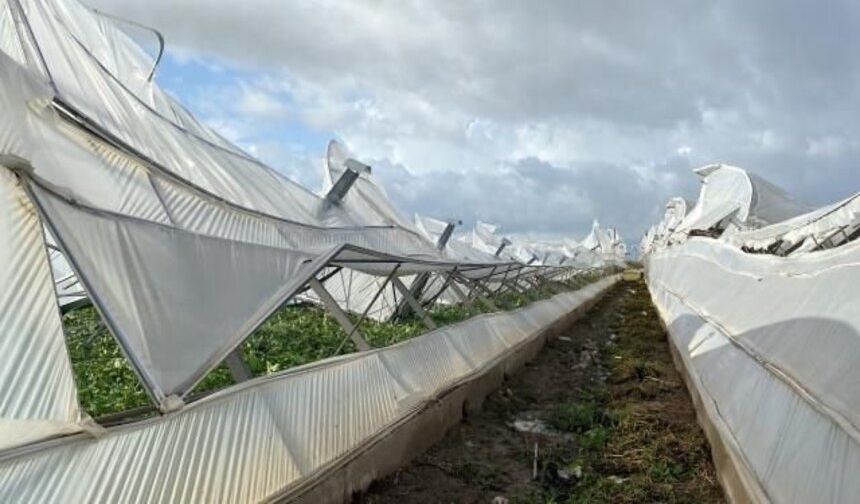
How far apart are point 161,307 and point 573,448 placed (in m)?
5.30

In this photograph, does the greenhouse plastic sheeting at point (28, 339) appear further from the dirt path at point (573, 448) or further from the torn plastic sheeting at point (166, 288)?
the dirt path at point (573, 448)

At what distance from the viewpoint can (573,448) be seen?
27.5 feet

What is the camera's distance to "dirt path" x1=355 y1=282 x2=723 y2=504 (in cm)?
673

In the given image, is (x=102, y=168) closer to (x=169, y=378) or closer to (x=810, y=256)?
(x=169, y=378)

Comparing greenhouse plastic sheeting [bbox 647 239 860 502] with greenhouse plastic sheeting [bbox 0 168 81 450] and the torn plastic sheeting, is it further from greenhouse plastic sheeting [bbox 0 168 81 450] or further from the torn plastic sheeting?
greenhouse plastic sheeting [bbox 0 168 81 450]

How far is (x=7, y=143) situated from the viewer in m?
4.76

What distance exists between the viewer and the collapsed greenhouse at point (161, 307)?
3.46 metres

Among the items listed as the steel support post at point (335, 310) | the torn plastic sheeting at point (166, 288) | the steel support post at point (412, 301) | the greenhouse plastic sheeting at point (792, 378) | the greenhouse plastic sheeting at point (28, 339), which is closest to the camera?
the greenhouse plastic sheeting at point (28, 339)

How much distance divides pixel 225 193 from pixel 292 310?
5.17m

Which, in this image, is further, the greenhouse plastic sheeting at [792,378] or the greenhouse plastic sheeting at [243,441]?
the greenhouse plastic sheeting at [792,378]

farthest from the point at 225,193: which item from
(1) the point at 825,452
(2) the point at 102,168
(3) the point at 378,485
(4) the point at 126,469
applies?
(1) the point at 825,452

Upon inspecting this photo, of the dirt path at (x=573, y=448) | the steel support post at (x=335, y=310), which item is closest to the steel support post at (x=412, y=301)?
the dirt path at (x=573, y=448)

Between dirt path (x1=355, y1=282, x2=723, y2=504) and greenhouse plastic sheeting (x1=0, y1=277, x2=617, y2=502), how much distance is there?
65 cm

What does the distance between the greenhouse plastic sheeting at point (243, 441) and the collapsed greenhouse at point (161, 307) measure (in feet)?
0.04
